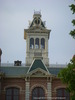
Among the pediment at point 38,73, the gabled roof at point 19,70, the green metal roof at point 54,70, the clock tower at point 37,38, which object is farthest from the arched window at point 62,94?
the clock tower at point 37,38

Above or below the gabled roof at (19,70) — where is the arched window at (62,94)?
below

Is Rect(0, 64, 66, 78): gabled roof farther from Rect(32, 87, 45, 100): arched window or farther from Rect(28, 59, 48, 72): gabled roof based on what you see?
Rect(32, 87, 45, 100): arched window

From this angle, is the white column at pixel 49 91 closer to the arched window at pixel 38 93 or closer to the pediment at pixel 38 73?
the arched window at pixel 38 93

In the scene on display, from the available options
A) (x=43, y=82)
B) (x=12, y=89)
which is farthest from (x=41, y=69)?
(x=12, y=89)

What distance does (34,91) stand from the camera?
4138cm

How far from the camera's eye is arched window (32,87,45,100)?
41.1 meters

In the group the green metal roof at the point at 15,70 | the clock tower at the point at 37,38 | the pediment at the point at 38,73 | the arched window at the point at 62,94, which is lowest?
the arched window at the point at 62,94

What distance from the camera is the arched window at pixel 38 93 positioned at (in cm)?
4109

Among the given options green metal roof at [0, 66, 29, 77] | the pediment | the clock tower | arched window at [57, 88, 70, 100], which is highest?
the clock tower

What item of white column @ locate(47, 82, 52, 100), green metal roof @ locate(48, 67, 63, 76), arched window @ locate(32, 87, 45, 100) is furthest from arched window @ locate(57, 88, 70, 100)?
green metal roof @ locate(48, 67, 63, 76)

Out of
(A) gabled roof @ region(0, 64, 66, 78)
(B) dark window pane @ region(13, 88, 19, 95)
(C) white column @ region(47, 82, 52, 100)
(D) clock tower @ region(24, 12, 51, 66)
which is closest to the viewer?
(C) white column @ region(47, 82, 52, 100)

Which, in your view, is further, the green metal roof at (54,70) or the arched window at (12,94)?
the green metal roof at (54,70)

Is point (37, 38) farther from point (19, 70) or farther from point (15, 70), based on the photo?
point (15, 70)

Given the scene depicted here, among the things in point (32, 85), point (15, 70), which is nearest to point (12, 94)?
point (32, 85)
